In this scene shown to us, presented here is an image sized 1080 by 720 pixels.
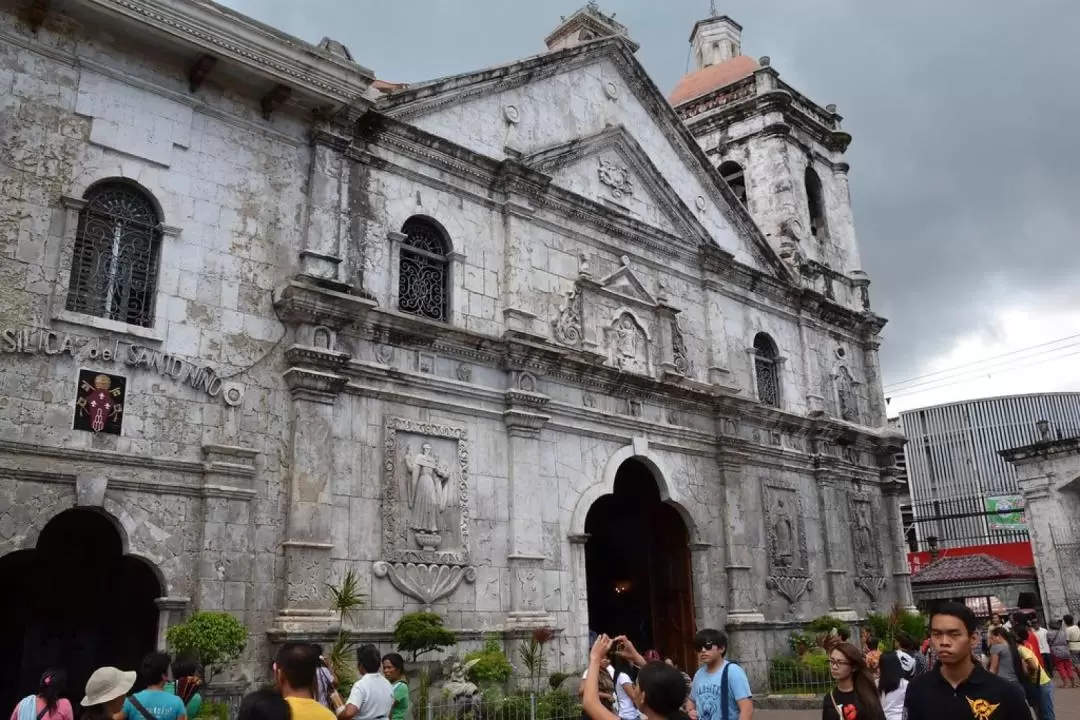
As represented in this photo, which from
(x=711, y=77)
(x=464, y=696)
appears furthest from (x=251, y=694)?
(x=711, y=77)

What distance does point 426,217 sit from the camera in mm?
14078

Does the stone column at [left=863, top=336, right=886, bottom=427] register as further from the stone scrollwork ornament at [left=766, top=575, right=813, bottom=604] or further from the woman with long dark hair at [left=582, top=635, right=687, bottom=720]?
the woman with long dark hair at [left=582, top=635, right=687, bottom=720]

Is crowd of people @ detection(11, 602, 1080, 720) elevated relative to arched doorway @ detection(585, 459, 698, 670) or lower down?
lower down

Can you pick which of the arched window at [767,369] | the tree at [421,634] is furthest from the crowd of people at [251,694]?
the arched window at [767,369]

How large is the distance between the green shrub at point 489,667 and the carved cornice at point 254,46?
26.0 ft

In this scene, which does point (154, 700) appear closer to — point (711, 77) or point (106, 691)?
point (106, 691)

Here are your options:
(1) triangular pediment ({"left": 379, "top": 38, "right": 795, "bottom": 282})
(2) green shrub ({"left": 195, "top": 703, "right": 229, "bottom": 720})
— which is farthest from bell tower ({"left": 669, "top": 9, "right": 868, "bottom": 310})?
(2) green shrub ({"left": 195, "top": 703, "right": 229, "bottom": 720})

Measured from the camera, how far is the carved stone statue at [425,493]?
12.4m

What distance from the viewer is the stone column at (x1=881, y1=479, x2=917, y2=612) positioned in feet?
68.4

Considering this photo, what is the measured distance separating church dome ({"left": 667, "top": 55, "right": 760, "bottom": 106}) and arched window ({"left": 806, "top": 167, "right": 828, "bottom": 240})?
3349mm

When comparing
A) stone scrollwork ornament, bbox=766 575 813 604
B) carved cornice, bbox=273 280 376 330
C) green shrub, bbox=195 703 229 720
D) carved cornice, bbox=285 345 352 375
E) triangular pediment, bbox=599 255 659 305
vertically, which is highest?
triangular pediment, bbox=599 255 659 305

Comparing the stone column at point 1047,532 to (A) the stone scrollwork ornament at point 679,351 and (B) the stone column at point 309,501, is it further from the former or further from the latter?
(B) the stone column at point 309,501

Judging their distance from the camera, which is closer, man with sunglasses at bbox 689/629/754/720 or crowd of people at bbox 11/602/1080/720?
crowd of people at bbox 11/602/1080/720

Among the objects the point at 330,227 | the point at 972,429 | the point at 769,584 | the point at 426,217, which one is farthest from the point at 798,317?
the point at 972,429
